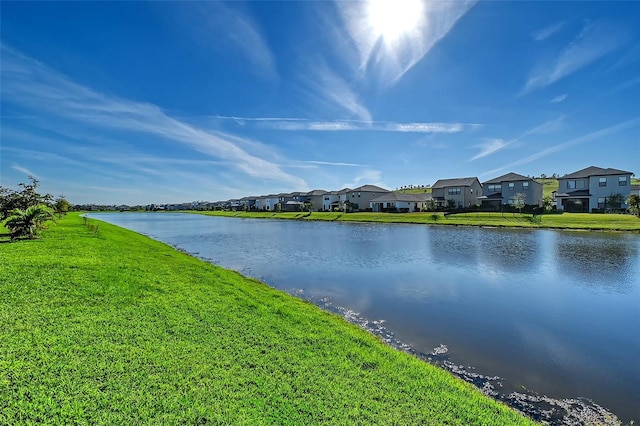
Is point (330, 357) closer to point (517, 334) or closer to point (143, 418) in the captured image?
point (143, 418)

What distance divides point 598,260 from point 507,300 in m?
11.6

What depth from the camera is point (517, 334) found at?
27.7 ft

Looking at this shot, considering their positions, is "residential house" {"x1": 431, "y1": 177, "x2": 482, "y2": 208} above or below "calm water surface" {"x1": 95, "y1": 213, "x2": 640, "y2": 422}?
above

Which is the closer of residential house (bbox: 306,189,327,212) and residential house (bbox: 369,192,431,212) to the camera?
residential house (bbox: 369,192,431,212)

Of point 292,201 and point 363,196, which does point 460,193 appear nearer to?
point 363,196

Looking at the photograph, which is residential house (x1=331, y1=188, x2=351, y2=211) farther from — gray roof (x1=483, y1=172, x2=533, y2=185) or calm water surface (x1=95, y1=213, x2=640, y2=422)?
calm water surface (x1=95, y1=213, x2=640, y2=422)

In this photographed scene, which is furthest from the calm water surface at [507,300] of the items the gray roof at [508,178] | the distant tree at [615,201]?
the gray roof at [508,178]

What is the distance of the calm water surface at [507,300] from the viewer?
6727 mm

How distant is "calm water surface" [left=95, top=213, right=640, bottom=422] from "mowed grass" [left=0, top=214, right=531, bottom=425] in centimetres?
222

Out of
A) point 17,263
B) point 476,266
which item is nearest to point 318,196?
point 476,266

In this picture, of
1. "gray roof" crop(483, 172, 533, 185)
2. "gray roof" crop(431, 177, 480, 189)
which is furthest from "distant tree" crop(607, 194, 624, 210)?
"gray roof" crop(431, 177, 480, 189)

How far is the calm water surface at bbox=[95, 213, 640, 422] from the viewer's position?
6.73 metres

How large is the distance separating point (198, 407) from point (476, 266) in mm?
16650

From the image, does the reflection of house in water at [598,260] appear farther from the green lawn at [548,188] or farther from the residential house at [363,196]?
the green lawn at [548,188]
